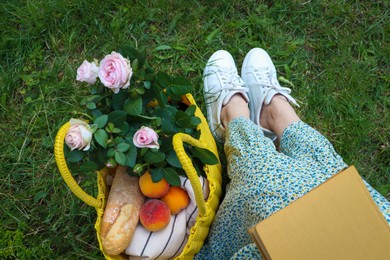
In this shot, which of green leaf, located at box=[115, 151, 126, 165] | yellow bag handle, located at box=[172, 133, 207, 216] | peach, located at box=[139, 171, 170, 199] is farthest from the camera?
peach, located at box=[139, 171, 170, 199]

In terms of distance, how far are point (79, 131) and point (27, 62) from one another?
1.11 m

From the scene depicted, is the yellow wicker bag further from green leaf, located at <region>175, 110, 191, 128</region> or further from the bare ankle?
the bare ankle

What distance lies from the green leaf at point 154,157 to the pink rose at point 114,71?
22cm

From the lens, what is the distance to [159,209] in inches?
→ 47.8

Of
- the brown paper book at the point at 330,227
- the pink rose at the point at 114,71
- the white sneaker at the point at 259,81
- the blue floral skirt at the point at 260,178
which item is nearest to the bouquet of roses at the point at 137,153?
the pink rose at the point at 114,71

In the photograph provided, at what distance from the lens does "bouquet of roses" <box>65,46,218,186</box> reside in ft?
3.55

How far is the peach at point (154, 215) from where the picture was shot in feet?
3.92

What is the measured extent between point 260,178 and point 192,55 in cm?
89

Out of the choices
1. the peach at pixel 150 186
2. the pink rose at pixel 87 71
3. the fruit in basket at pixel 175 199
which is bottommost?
the fruit in basket at pixel 175 199

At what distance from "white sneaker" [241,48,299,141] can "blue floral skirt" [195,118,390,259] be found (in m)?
0.26

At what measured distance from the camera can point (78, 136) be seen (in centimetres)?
103

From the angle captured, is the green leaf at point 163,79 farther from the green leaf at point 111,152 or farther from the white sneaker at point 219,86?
the white sneaker at point 219,86

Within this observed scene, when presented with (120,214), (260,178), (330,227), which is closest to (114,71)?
(120,214)

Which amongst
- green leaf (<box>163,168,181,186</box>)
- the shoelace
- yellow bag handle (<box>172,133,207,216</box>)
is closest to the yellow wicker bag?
yellow bag handle (<box>172,133,207,216</box>)
